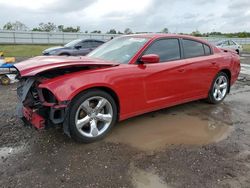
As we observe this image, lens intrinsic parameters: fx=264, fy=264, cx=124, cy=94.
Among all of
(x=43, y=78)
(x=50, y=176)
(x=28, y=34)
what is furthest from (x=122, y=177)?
(x=28, y=34)

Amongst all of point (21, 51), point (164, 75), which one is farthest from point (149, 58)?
point (21, 51)

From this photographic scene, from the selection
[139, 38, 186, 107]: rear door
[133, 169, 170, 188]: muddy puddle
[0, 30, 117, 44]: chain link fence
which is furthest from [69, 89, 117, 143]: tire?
[0, 30, 117, 44]: chain link fence

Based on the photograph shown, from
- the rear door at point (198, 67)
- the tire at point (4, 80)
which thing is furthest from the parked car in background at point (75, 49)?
the rear door at point (198, 67)

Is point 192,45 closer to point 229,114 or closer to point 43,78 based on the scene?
point 229,114

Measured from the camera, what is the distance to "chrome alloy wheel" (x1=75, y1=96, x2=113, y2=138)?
3.75 meters

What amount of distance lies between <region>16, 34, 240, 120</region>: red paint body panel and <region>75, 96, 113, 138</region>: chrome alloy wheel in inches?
8.9

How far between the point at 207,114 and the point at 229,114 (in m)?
0.46

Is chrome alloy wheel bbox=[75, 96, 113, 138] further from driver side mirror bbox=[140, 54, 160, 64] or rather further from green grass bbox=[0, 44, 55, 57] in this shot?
green grass bbox=[0, 44, 55, 57]

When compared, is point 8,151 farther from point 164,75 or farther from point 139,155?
point 164,75

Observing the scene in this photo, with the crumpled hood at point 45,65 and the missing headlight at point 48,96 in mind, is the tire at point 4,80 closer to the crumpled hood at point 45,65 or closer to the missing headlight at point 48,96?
the crumpled hood at point 45,65

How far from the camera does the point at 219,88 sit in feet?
19.9

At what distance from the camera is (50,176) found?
303 centimetres

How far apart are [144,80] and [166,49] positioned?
933mm

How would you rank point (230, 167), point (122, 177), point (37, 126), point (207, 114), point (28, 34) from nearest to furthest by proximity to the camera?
point (122, 177) → point (230, 167) → point (37, 126) → point (207, 114) → point (28, 34)
